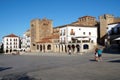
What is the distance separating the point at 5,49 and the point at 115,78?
115 meters

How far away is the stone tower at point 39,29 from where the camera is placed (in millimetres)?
81375

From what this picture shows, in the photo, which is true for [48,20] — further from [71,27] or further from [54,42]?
[71,27]

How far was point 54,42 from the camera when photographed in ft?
215

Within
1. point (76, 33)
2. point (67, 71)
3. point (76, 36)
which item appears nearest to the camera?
point (67, 71)

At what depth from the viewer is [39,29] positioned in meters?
82.5

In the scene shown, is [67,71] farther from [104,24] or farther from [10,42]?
[10,42]

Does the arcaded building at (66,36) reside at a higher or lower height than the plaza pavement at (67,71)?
higher

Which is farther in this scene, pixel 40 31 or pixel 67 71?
pixel 40 31

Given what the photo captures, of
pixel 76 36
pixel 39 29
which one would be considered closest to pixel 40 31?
pixel 39 29

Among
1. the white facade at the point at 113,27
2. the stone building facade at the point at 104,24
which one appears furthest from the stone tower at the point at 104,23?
the white facade at the point at 113,27

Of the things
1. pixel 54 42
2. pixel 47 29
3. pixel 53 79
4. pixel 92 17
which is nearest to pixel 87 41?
pixel 54 42

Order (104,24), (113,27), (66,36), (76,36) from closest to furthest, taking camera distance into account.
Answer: (113,27) < (104,24) < (66,36) < (76,36)

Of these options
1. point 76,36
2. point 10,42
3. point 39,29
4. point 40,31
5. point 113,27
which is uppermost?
point 39,29

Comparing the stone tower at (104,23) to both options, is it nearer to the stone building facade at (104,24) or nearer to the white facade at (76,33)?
the stone building facade at (104,24)
